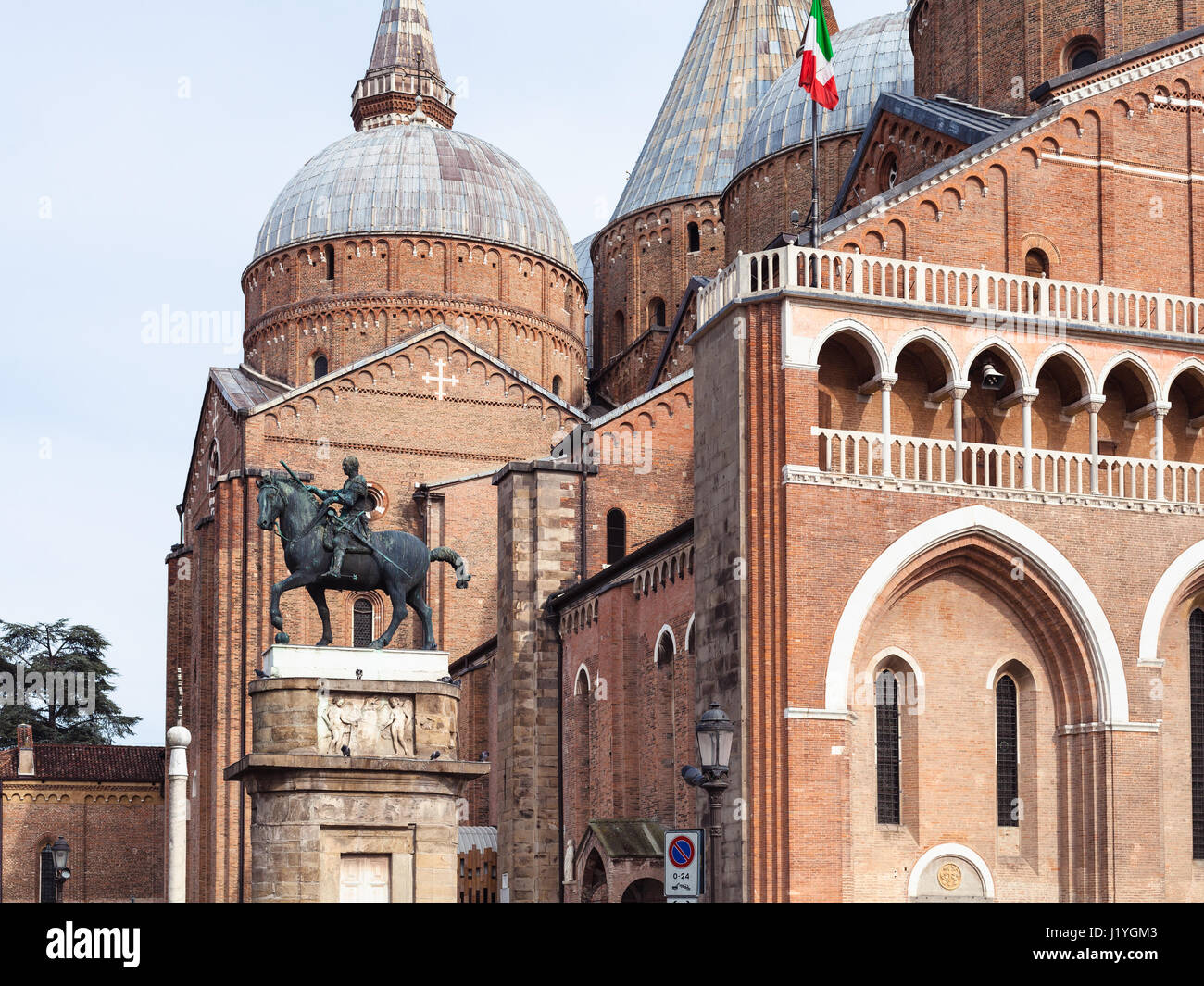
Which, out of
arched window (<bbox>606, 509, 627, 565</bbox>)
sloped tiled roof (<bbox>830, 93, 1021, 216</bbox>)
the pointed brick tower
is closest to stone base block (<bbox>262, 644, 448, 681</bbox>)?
sloped tiled roof (<bbox>830, 93, 1021, 216</bbox>)

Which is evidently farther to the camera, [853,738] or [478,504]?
[478,504]

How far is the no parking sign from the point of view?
19281 millimetres

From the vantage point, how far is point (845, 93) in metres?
51.7

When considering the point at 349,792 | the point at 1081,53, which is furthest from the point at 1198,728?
the point at 1081,53

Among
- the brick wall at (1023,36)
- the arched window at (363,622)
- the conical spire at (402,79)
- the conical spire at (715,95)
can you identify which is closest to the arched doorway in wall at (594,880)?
the arched window at (363,622)

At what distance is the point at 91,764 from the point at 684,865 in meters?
46.8

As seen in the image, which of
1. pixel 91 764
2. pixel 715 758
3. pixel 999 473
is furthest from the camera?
pixel 91 764

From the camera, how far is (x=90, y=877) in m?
60.2

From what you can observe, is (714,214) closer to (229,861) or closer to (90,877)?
(229,861)

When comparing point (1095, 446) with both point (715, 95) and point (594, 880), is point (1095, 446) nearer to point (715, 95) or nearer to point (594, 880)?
point (594, 880)

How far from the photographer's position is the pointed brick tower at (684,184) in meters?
58.0

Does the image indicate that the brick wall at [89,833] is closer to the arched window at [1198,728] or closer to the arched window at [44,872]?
the arched window at [44,872]

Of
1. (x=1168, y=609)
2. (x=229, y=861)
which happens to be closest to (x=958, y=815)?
(x=1168, y=609)
